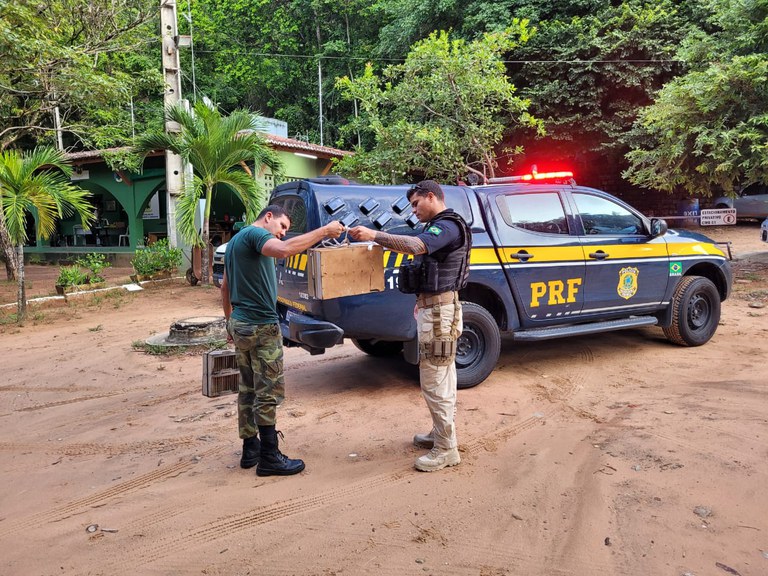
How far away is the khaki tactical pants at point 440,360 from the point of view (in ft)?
11.9

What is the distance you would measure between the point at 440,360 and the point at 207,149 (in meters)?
9.28

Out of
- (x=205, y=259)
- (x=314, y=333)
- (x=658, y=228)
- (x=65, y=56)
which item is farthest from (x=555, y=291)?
(x=65, y=56)

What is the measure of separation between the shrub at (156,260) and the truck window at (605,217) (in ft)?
32.1

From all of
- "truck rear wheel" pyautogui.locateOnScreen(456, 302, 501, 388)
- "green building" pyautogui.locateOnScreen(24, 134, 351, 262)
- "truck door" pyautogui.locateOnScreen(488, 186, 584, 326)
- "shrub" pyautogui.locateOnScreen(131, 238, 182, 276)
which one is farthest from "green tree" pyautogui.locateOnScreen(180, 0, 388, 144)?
"truck rear wheel" pyautogui.locateOnScreen(456, 302, 501, 388)

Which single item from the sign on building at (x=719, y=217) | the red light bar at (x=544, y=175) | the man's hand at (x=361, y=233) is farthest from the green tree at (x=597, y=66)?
the man's hand at (x=361, y=233)

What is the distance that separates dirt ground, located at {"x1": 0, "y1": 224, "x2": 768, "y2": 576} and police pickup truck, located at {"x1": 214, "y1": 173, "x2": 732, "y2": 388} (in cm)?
48

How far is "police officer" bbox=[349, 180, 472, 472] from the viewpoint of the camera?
3.62 metres

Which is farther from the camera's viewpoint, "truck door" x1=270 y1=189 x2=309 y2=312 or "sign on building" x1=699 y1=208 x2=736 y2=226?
"sign on building" x1=699 y1=208 x2=736 y2=226

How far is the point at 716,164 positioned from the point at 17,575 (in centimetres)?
1219

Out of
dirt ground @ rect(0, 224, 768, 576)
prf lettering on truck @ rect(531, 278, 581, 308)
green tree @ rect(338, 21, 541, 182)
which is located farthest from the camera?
green tree @ rect(338, 21, 541, 182)

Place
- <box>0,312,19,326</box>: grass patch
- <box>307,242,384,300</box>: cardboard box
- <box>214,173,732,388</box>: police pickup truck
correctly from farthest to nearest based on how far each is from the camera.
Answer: <box>0,312,19,326</box>: grass patch < <box>214,173,732,388</box>: police pickup truck < <box>307,242,384,300</box>: cardboard box

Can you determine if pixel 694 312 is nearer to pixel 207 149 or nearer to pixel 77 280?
pixel 207 149

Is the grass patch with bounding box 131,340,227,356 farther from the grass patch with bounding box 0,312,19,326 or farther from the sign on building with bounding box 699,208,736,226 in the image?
the sign on building with bounding box 699,208,736,226

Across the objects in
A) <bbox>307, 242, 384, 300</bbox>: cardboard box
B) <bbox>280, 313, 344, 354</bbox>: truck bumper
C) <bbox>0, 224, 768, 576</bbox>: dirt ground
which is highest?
<bbox>307, 242, 384, 300</bbox>: cardboard box
